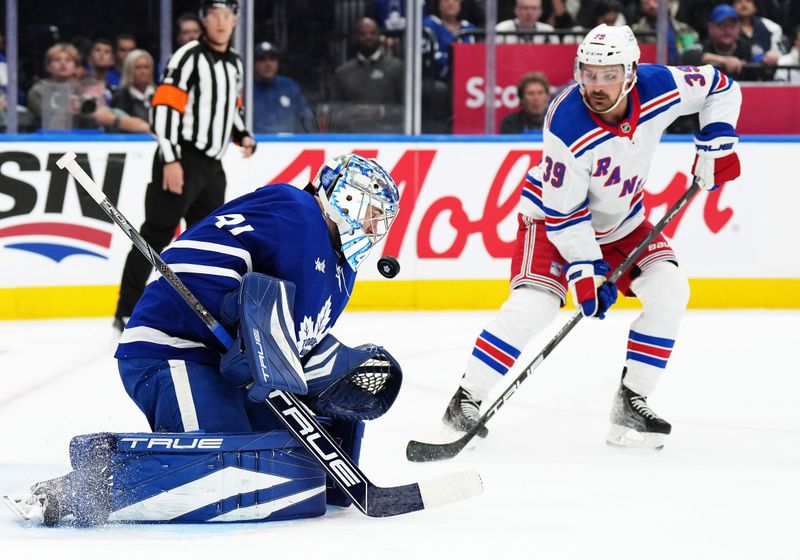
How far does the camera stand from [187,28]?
18.6 ft

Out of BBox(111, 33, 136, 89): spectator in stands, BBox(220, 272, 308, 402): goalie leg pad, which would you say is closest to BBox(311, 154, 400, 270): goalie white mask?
BBox(220, 272, 308, 402): goalie leg pad

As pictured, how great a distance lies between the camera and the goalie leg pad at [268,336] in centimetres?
228

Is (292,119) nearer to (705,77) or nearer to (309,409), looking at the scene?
(705,77)

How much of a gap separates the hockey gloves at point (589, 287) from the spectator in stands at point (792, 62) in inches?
126

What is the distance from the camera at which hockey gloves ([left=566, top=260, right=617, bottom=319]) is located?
127 inches

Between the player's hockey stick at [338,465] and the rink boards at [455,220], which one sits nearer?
the player's hockey stick at [338,465]

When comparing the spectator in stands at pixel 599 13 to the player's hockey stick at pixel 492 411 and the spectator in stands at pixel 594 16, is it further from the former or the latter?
the player's hockey stick at pixel 492 411

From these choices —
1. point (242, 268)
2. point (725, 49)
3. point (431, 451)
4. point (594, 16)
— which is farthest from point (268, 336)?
point (725, 49)

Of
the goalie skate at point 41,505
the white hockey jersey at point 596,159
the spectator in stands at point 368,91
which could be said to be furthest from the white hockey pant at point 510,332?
the spectator in stands at point 368,91

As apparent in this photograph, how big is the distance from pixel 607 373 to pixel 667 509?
1753mm

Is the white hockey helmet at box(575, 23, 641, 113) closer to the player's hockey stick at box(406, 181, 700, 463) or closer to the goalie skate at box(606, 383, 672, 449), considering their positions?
the player's hockey stick at box(406, 181, 700, 463)

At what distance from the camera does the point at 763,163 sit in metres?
5.87

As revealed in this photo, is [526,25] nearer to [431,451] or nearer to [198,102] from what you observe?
[198,102]

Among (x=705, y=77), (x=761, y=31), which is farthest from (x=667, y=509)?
(x=761, y=31)
